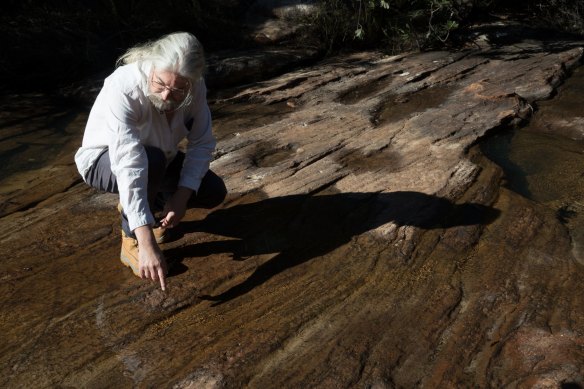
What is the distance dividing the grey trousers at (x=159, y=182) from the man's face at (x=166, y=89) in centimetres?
27

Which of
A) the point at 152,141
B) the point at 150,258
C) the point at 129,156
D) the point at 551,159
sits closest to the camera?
the point at 150,258

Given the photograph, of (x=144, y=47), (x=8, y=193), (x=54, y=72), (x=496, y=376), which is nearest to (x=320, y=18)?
(x=54, y=72)

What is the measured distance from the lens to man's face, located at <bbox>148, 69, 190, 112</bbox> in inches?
95.2

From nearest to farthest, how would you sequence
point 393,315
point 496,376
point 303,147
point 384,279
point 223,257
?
1. point 496,376
2. point 393,315
3. point 384,279
4. point 223,257
5. point 303,147

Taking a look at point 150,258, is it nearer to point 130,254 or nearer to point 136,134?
point 136,134

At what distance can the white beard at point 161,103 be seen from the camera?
8.20 ft

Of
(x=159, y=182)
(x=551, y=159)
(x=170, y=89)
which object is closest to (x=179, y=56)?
(x=170, y=89)

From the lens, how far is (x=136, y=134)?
2523 mm

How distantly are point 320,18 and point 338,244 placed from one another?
15.1 ft

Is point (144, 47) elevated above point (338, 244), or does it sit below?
above

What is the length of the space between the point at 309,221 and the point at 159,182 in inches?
35.3

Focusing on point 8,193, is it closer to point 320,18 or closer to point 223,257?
point 223,257

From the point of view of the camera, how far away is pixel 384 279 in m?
2.81

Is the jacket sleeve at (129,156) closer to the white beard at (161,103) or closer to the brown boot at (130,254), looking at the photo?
the white beard at (161,103)
